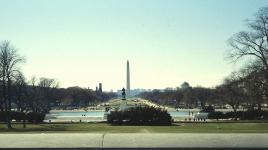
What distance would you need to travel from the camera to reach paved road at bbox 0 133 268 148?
5.37m

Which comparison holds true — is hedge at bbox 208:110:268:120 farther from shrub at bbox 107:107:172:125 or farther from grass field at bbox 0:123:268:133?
grass field at bbox 0:123:268:133

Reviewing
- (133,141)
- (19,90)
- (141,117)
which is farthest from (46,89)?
(133,141)

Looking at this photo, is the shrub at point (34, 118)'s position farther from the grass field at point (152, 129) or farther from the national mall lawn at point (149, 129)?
the grass field at point (152, 129)

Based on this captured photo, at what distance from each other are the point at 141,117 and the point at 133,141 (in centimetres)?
5171

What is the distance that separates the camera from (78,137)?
18.7ft

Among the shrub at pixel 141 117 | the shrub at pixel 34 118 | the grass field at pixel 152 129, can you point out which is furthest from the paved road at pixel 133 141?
the shrub at pixel 34 118

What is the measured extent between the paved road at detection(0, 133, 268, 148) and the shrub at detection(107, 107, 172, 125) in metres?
50.7

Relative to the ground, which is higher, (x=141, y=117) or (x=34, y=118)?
(x=141, y=117)

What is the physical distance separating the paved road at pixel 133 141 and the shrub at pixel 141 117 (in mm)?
50734

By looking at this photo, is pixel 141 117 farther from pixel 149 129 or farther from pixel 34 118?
pixel 34 118

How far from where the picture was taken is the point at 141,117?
187ft

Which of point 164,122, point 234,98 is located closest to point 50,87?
point 234,98

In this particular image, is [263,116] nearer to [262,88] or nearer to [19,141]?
[262,88]

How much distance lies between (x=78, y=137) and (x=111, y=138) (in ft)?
1.30
